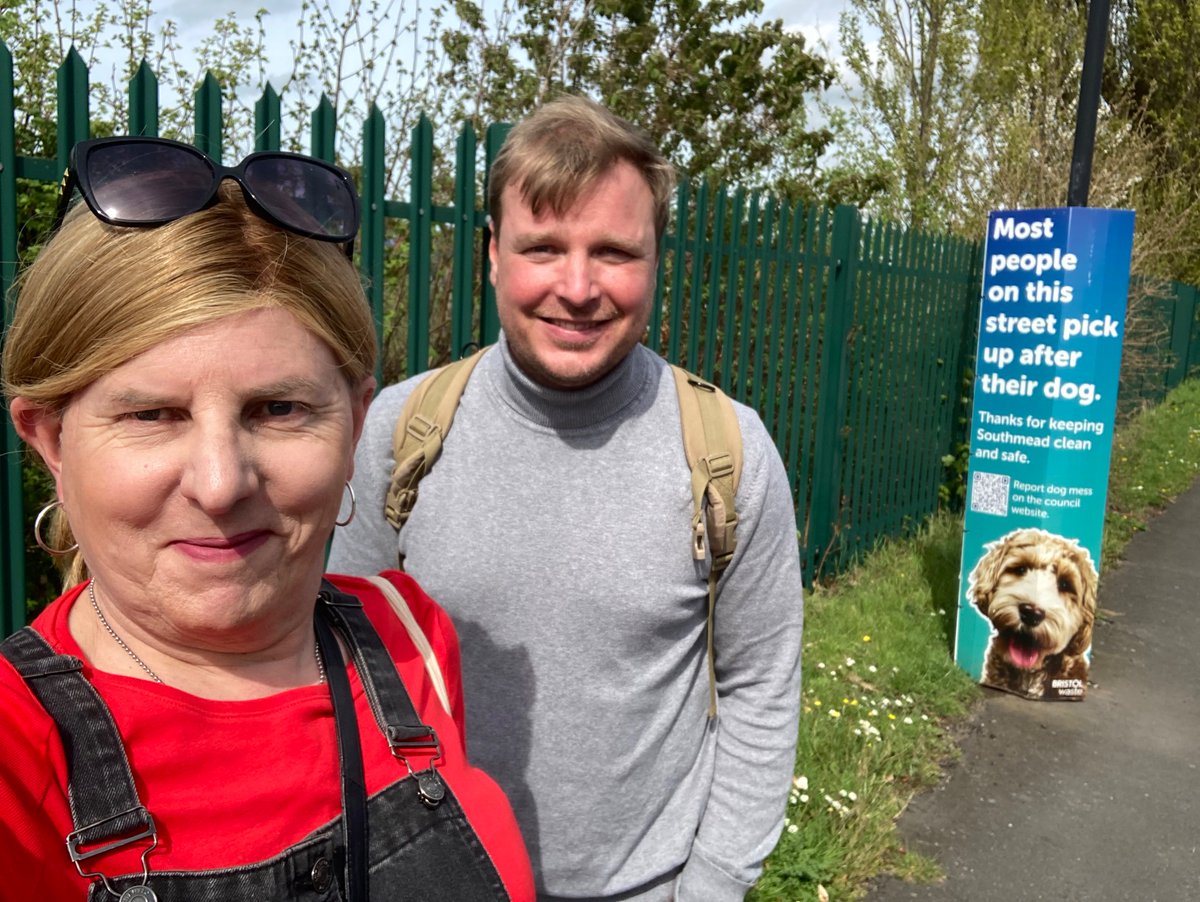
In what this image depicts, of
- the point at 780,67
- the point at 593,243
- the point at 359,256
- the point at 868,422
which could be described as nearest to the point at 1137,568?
the point at 868,422

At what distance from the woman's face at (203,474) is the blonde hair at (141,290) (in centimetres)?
2

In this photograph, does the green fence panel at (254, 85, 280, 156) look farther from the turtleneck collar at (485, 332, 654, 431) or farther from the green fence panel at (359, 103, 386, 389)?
the turtleneck collar at (485, 332, 654, 431)

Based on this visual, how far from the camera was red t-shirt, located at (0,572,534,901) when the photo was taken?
87 cm

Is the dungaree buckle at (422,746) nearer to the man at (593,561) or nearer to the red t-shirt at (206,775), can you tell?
the red t-shirt at (206,775)

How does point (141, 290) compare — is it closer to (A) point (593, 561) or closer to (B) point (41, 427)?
(B) point (41, 427)

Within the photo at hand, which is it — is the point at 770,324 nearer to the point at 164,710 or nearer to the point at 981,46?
the point at 164,710

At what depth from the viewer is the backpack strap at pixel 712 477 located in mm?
1768

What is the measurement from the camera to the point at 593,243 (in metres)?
1.84

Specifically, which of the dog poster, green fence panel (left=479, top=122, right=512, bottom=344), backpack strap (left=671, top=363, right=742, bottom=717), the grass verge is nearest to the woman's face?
backpack strap (left=671, top=363, right=742, bottom=717)

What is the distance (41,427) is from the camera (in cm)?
106

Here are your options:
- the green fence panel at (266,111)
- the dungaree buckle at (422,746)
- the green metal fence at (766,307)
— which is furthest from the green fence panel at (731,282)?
the dungaree buckle at (422,746)

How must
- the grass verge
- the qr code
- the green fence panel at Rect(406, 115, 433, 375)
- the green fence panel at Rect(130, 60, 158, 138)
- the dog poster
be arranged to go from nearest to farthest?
the green fence panel at Rect(130, 60, 158, 138) < the green fence panel at Rect(406, 115, 433, 375) < the grass verge < the dog poster < the qr code

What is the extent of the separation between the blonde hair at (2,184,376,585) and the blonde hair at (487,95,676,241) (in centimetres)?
Answer: 75

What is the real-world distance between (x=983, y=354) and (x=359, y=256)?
3409mm
